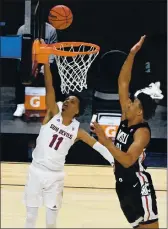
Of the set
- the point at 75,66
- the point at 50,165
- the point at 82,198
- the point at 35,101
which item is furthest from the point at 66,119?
the point at 35,101

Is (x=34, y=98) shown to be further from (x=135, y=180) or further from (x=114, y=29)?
(x=135, y=180)

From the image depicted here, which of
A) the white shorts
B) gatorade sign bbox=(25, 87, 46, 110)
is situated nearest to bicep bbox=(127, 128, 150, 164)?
the white shorts

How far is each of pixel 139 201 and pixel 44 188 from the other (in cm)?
74

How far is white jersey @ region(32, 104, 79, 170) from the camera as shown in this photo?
447cm

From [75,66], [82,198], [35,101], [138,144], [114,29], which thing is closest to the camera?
[138,144]

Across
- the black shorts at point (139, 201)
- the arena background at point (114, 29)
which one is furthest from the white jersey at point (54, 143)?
the arena background at point (114, 29)

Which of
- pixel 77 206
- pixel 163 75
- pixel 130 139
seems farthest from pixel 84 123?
pixel 130 139

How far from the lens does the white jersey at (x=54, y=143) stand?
447 centimetres

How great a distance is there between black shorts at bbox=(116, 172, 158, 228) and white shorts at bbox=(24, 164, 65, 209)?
20.7 inches

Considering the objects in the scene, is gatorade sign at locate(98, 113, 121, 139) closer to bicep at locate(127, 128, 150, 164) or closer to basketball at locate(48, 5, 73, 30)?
basketball at locate(48, 5, 73, 30)

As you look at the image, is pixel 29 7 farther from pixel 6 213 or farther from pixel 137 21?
pixel 137 21

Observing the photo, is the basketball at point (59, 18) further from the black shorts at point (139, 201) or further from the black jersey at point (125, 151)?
the black shorts at point (139, 201)

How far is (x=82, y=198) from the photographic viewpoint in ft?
17.5

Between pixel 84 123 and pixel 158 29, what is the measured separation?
6.29ft
